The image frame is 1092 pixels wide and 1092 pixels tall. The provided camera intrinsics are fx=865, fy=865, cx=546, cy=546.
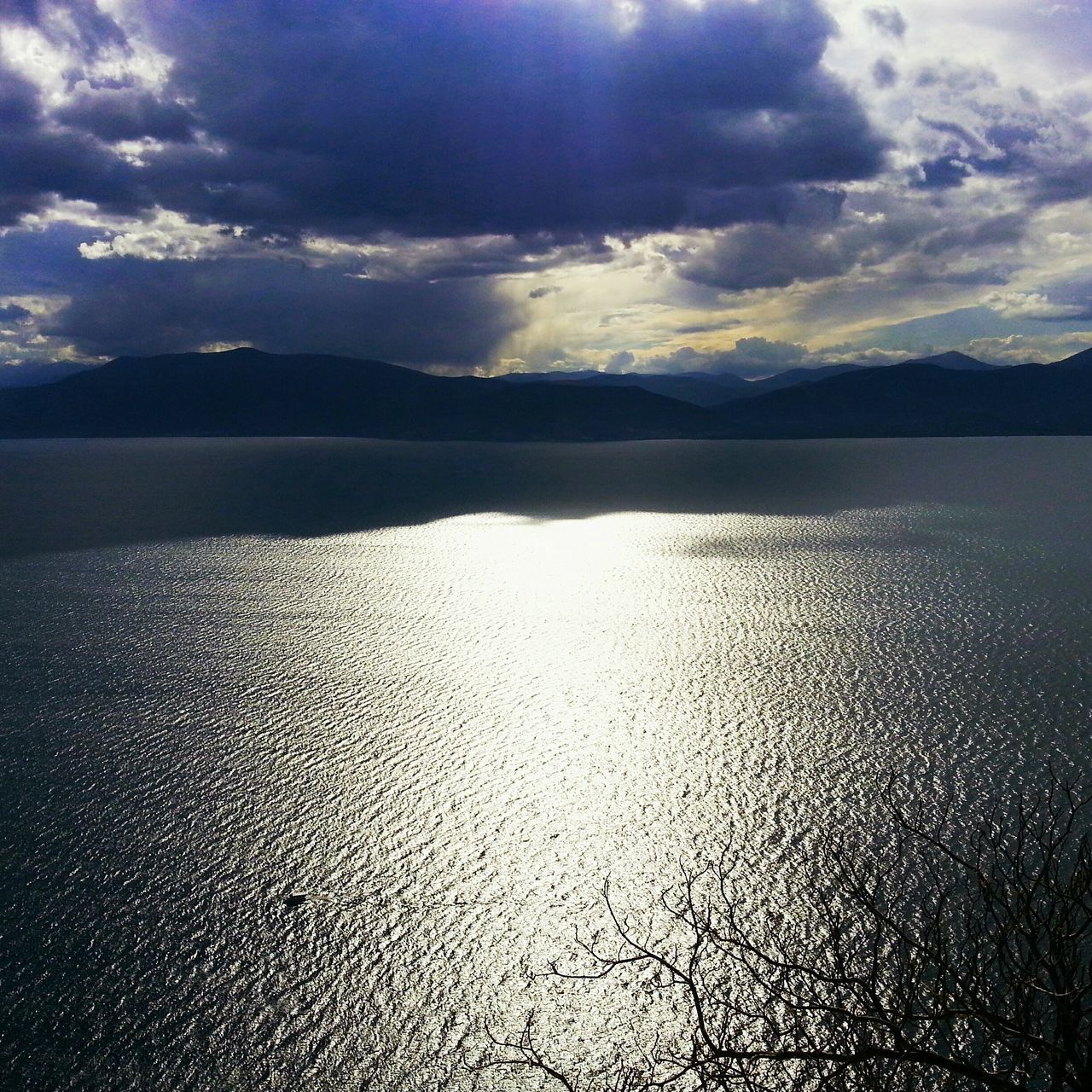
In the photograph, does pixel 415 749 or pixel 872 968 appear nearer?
pixel 872 968

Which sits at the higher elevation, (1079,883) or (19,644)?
(1079,883)

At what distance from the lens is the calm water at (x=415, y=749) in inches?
317

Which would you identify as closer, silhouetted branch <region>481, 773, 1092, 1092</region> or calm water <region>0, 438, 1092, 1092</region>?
silhouetted branch <region>481, 773, 1092, 1092</region>

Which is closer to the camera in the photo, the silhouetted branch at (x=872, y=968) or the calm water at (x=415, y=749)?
the silhouetted branch at (x=872, y=968)

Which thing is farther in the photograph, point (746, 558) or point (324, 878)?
point (746, 558)

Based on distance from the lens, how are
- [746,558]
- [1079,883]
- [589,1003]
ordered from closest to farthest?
[1079,883] → [589,1003] → [746,558]

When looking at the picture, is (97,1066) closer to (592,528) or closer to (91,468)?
(592,528)

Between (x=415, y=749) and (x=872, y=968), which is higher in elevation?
(x=872, y=968)

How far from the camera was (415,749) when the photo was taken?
45.5 ft

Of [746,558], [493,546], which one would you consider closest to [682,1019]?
[746,558]

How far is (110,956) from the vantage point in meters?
8.67

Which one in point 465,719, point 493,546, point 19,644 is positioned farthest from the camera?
point 493,546

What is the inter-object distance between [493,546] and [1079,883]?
30418mm

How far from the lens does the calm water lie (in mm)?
8055
